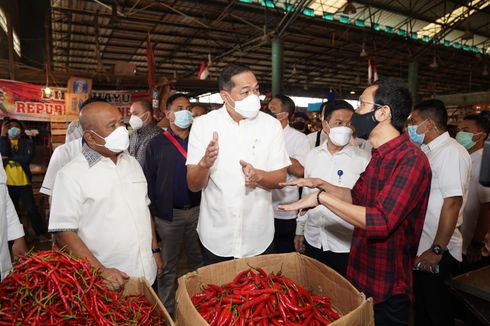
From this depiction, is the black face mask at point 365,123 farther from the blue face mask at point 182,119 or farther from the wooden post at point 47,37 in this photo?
the wooden post at point 47,37

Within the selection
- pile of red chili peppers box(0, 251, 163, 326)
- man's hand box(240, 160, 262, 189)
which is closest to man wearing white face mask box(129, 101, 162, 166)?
man's hand box(240, 160, 262, 189)

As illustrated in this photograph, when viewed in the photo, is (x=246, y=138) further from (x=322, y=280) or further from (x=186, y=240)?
(x=186, y=240)

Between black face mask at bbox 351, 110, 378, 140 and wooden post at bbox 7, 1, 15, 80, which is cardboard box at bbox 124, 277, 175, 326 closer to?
black face mask at bbox 351, 110, 378, 140

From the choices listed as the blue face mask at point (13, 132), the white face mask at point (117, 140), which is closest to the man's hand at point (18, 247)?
the white face mask at point (117, 140)

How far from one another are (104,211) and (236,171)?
85cm

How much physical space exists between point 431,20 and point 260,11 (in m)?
8.35

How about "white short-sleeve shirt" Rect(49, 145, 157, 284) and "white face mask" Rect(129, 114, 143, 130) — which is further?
"white face mask" Rect(129, 114, 143, 130)

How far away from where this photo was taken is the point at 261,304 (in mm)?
1550

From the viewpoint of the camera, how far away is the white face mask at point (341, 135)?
267 centimetres

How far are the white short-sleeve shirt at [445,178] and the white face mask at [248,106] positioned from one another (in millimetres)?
1556

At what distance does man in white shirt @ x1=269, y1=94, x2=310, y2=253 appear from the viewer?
337cm

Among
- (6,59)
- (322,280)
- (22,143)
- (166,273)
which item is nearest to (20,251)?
(166,273)

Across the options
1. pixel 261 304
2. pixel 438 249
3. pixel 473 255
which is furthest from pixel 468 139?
pixel 261 304

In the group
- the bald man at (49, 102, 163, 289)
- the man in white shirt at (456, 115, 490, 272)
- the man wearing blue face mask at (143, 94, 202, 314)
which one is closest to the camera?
the bald man at (49, 102, 163, 289)
